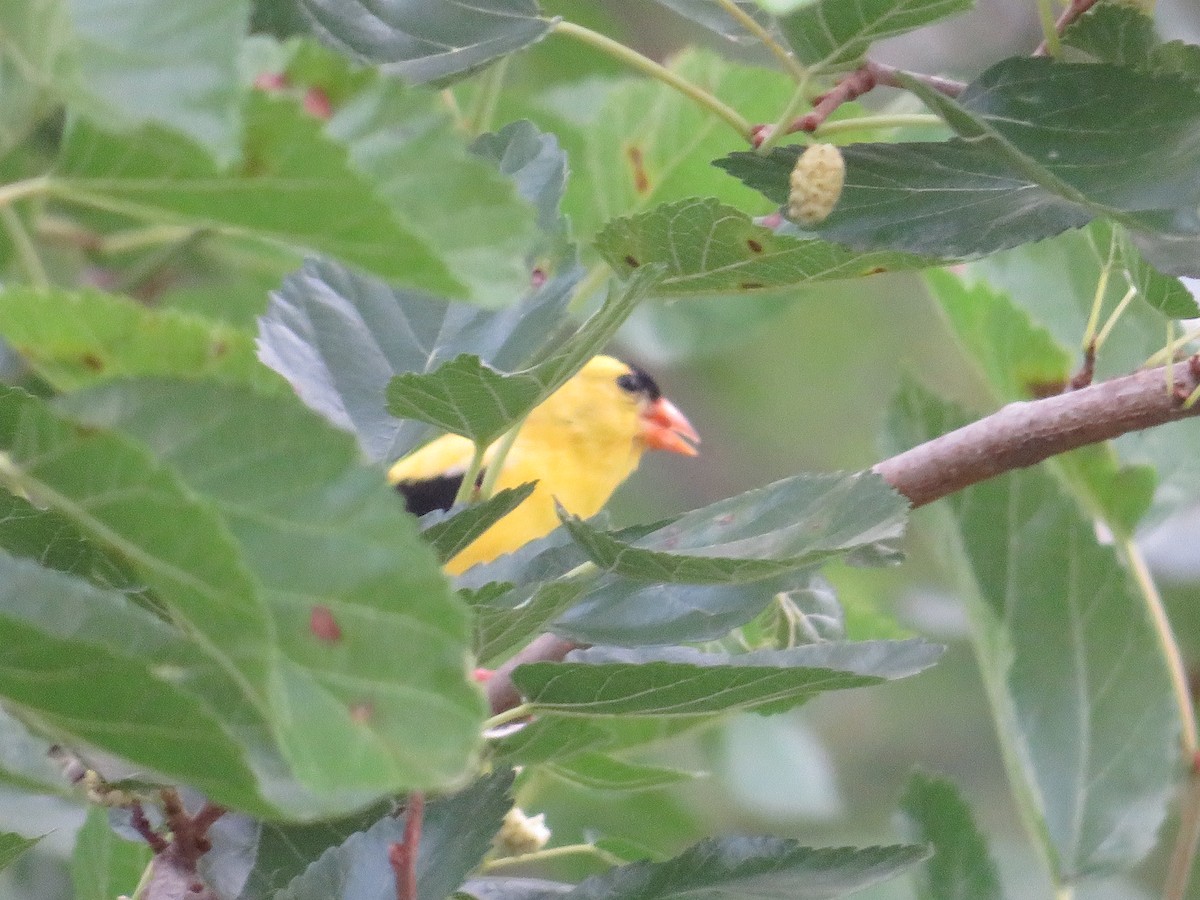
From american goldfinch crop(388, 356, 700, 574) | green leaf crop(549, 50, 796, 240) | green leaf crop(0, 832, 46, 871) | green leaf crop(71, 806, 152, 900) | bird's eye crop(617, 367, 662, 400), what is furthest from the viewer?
bird's eye crop(617, 367, 662, 400)

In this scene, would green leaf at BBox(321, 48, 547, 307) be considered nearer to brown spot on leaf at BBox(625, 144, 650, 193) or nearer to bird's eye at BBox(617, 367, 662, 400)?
brown spot on leaf at BBox(625, 144, 650, 193)

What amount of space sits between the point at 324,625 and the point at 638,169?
3.58 ft

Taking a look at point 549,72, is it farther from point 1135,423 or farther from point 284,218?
point 284,218

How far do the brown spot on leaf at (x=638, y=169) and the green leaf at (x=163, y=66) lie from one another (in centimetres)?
107

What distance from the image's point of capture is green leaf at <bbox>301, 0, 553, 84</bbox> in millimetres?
622

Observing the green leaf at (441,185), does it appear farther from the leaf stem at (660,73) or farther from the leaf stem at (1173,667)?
the leaf stem at (1173,667)

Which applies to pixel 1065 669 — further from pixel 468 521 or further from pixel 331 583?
pixel 331 583

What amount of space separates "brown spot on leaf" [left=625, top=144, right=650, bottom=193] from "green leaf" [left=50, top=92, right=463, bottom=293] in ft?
3.44

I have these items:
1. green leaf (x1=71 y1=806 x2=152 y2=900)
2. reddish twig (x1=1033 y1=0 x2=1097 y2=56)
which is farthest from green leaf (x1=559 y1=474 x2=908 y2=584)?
green leaf (x1=71 y1=806 x2=152 y2=900)

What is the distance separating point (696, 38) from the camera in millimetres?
3547

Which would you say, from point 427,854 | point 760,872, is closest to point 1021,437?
point 760,872

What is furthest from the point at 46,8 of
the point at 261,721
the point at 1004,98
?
the point at 1004,98

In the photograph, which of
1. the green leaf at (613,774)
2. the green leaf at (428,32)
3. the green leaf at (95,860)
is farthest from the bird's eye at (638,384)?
the green leaf at (428,32)

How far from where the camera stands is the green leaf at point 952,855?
95 cm
